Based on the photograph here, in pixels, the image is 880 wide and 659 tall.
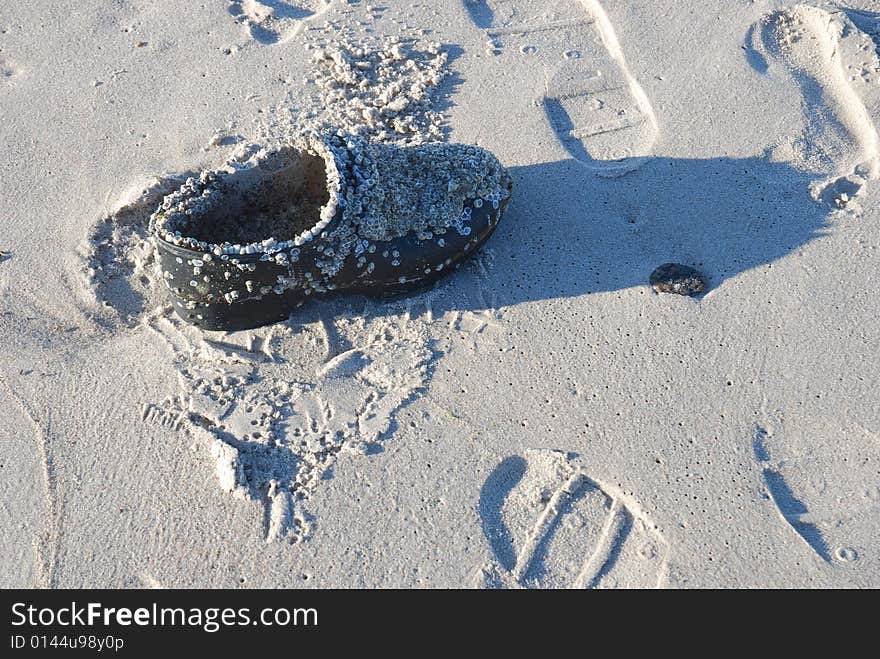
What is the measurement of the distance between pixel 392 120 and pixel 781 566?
7.34ft

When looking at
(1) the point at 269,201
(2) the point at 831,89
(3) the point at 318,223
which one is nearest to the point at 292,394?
(3) the point at 318,223

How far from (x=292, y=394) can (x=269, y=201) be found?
74 centimetres

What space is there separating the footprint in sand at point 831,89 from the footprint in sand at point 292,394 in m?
1.77

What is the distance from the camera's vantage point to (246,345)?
2777 millimetres

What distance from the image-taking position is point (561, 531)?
2408 millimetres

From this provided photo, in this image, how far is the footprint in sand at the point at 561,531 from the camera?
234cm

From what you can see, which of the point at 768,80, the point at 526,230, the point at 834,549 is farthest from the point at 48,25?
the point at 834,549

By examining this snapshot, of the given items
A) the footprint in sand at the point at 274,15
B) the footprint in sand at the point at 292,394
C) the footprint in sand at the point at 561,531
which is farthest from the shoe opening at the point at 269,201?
the footprint in sand at the point at 561,531

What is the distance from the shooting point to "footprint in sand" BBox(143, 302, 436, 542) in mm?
2492

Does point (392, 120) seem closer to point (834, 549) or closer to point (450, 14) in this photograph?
point (450, 14)

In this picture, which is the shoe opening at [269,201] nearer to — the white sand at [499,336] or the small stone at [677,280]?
the white sand at [499,336]

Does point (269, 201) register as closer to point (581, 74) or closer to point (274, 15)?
point (274, 15)

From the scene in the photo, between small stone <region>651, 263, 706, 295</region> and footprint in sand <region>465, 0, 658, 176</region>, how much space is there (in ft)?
1.64

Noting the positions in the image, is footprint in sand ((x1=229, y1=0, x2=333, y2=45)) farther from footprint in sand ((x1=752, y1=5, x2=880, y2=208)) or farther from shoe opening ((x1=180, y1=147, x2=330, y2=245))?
footprint in sand ((x1=752, y1=5, x2=880, y2=208))
